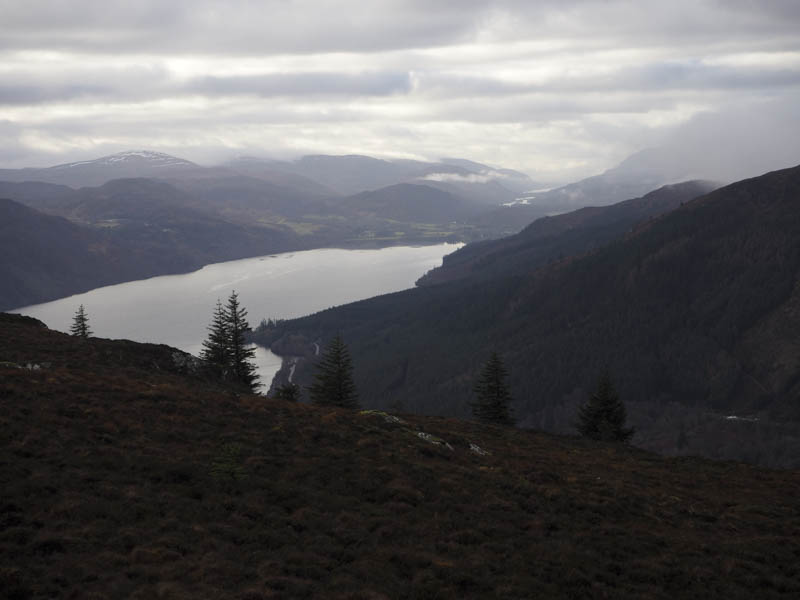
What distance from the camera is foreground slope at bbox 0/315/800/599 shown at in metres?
19.2

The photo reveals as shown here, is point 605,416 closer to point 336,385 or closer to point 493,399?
point 493,399

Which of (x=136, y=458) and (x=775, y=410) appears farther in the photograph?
(x=775, y=410)

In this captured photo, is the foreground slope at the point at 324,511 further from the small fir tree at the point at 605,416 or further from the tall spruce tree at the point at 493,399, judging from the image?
the small fir tree at the point at 605,416

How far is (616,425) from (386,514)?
153ft

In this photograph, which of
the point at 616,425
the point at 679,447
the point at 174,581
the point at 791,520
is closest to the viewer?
the point at 174,581

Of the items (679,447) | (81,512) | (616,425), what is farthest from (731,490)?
(679,447)

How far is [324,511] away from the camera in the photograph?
24516 millimetres

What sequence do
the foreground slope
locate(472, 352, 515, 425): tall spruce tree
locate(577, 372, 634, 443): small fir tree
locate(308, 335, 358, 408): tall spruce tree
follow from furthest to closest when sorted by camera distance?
locate(577, 372, 634, 443): small fir tree < locate(472, 352, 515, 425): tall spruce tree < locate(308, 335, 358, 408): tall spruce tree < the foreground slope

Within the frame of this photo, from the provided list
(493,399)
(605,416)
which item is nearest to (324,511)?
(493,399)

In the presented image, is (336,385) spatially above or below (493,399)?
above

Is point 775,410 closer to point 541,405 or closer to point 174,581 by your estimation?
point 541,405

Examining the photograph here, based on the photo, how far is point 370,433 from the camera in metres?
36.2

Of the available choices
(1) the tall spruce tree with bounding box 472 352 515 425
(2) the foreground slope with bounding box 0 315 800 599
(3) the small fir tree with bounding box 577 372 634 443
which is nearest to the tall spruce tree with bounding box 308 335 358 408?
(1) the tall spruce tree with bounding box 472 352 515 425

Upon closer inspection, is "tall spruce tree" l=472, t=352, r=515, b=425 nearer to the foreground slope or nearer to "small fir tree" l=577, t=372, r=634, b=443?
"small fir tree" l=577, t=372, r=634, b=443
